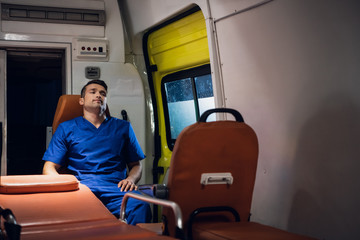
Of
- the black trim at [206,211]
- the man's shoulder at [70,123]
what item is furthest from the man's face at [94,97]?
the black trim at [206,211]

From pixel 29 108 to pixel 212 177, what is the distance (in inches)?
207

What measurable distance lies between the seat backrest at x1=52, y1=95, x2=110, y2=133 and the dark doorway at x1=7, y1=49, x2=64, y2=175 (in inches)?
74.8

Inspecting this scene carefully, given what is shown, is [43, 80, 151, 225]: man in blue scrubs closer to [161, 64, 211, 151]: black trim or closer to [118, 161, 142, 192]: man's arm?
[118, 161, 142, 192]: man's arm

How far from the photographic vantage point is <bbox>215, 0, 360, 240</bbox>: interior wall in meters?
2.31

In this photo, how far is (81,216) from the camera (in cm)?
227

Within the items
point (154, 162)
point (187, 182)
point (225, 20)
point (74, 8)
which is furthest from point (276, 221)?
point (74, 8)

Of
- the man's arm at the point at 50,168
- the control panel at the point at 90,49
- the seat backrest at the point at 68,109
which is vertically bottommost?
the man's arm at the point at 50,168

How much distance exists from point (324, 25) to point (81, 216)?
1757 mm

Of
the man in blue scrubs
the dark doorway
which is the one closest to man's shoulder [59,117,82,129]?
the man in blue scrubs

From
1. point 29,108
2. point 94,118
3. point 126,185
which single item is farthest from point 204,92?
point 29,108

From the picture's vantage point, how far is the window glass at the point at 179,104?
4.38 metres

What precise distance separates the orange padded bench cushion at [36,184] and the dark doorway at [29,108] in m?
2.71

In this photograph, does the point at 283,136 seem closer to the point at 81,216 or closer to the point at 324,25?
the point at 324,25

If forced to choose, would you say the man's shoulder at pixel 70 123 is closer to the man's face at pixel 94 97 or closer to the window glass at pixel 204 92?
the man's face at pixel 94 97
